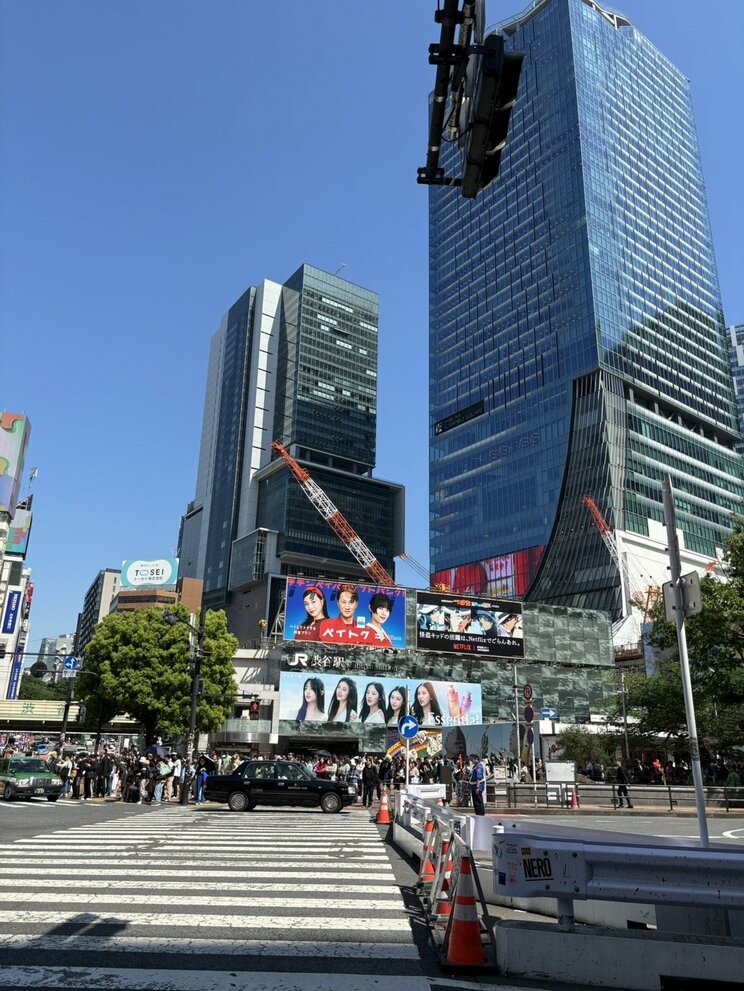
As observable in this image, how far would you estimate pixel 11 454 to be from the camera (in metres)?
80.1

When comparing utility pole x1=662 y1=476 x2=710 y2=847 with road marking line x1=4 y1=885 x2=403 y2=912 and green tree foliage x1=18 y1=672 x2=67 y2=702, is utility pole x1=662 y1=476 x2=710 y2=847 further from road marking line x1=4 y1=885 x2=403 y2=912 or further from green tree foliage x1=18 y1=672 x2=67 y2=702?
green tree foliage x1=18 y1=672 x2=67 y2=702

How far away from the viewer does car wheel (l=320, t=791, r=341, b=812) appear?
2355 cm

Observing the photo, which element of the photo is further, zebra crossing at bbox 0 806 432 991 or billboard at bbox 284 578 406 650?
billboard at bbox 284 578 406 650

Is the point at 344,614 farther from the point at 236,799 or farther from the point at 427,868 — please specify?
the point at 427,868

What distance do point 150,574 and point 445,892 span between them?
12040 cm

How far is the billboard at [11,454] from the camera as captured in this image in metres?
78.6

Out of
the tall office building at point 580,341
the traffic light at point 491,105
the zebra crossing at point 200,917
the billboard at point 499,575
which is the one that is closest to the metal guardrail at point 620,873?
the zebra crossing at point 200,917

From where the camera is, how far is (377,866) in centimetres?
1124

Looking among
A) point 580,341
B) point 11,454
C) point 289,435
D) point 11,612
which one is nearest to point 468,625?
point 11,454

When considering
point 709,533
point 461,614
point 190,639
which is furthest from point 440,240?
point 190,639

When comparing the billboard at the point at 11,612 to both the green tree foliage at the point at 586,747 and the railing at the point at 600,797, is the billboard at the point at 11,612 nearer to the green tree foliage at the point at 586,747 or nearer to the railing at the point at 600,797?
the green tree foliage at the point at 586,747

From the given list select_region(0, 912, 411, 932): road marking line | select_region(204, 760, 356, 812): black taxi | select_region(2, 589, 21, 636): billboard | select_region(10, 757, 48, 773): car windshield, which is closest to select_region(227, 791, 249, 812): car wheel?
select_region(204, 760, 356, 812): black taxi

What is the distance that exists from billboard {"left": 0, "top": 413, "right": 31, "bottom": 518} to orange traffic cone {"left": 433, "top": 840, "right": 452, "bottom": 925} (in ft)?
261

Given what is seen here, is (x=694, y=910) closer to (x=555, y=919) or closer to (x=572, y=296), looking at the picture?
(x=555, y=919)
